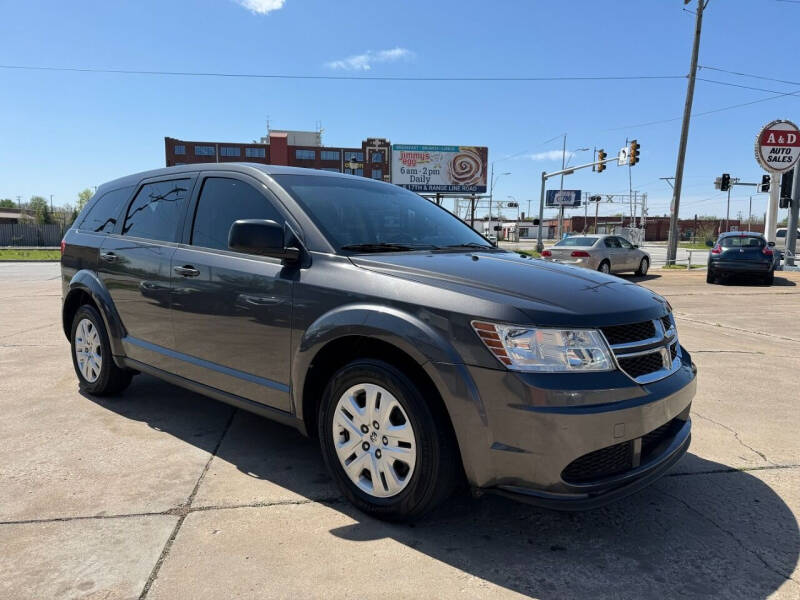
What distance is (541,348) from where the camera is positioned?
228 cm

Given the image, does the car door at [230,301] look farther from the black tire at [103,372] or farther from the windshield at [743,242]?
the windshield at [743,242]

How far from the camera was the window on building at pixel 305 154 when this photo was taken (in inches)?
3549

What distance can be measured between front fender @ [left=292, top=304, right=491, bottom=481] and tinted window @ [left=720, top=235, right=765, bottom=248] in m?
16.2

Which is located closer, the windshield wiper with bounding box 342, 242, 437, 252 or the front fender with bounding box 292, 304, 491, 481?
the front fender with bounding box 292, 304, 491, 481

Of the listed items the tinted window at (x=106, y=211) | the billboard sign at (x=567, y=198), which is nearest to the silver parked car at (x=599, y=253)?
the tinted window at (x=106, y=211)

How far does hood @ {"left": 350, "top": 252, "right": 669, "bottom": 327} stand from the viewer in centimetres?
236

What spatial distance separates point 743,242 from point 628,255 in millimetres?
3469

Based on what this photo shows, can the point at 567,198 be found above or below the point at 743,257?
above

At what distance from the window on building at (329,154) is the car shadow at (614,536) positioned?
93.2 m

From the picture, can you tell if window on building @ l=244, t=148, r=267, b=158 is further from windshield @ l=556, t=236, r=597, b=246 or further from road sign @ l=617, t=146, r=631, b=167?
windshield @ l=556, t=236, r=597, b=246

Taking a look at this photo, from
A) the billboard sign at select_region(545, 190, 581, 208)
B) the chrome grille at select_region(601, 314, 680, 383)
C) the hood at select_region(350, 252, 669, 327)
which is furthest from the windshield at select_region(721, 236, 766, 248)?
the billboard sign at select_region(545, 190, 581, 208)

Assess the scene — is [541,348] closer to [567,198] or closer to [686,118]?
[686,118]

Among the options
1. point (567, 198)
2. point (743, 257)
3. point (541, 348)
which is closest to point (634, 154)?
point (743, 257)

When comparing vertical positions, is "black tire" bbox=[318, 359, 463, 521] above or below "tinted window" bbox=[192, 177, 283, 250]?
below
